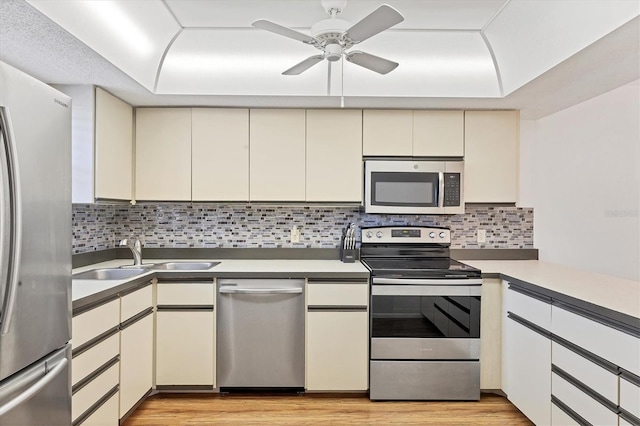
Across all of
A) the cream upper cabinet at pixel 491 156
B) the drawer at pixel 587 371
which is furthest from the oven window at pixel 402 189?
the drawer at pixel 587 371

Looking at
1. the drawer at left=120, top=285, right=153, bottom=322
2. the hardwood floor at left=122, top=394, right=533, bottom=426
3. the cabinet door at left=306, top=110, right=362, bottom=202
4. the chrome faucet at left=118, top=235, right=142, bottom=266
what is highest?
the cabinet door at left=306, top=110, right=362, bottom=202

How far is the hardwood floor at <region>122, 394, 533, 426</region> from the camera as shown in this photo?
8.07 ft

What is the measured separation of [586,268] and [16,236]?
3282 mm

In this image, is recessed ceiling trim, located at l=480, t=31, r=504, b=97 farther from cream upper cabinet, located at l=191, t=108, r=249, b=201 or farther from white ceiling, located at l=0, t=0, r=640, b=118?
cream upper cabinet, located at l=191, t=108, r=249, b=201

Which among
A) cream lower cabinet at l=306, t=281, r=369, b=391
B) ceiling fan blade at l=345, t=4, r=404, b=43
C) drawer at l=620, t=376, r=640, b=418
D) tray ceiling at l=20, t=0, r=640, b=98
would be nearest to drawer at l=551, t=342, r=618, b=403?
drawer at l=620, t=376, r=640, b=418

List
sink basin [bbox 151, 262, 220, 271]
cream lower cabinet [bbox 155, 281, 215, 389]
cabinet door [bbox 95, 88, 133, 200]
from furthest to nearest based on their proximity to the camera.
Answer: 1. sink basin [bbox 151, 262, 220, 271]
2. cream lower cabinet [bbox 155, 281, 215, 389]
3. cabinet door [bbox 95, 88, 133, 200]

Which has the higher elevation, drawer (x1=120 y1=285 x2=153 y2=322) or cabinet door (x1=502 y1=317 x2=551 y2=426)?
drawer (x1=120 y1=285 x2=153 y2=322)

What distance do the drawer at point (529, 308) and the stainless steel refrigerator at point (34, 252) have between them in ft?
7.47

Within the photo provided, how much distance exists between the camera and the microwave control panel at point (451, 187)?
3031 millimetres

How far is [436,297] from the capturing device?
8.82 ft

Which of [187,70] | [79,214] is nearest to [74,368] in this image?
[79,214]

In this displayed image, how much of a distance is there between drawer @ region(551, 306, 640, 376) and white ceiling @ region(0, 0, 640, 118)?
1.29 m

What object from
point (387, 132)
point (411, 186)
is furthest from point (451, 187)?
point (387, 132)

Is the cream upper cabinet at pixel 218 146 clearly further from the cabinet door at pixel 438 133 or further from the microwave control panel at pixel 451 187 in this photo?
the microwave control panel at pixel 451 187
